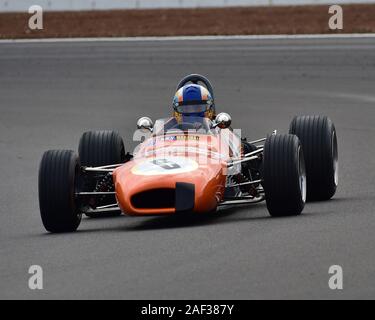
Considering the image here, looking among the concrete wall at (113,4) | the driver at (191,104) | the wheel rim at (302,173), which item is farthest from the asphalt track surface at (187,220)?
the concrete wall at (113,4)

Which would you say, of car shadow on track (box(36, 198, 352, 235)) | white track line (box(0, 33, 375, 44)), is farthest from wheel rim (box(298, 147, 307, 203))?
white track line (box(0, 33, 375, 44))

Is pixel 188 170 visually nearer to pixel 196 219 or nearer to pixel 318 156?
pixel 196 219

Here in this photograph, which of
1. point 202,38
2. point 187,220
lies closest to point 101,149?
point 187,220

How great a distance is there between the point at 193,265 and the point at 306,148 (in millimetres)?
3887

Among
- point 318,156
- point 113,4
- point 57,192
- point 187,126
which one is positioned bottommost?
point 57,192

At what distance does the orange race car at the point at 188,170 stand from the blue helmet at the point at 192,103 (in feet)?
0.03

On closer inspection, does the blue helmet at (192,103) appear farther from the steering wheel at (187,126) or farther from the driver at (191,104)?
the steering wheel at (187,126)

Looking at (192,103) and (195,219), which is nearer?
(195,219)

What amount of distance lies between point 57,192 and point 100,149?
1.93 meters

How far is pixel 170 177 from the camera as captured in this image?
1091 centimetres

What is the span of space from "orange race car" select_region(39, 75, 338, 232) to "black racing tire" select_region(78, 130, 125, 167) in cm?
1

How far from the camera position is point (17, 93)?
79.0 ft

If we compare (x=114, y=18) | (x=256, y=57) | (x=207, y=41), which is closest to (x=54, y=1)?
(x=114, y=18)

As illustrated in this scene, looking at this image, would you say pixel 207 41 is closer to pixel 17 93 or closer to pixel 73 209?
pixel 17 93
